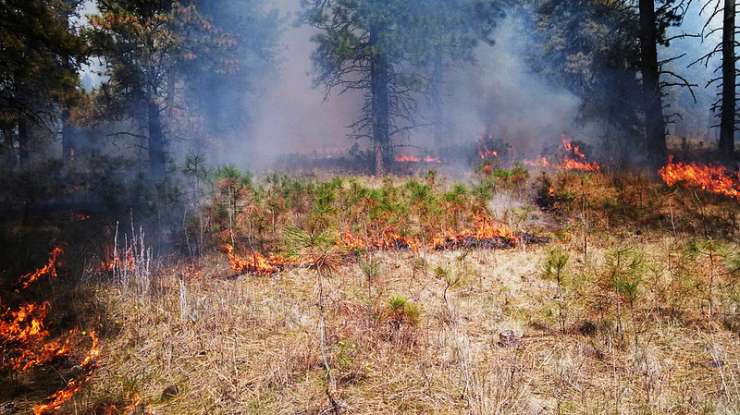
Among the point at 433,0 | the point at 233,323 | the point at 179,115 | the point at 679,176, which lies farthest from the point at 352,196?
the point at 179,115

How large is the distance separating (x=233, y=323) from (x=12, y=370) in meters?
1.69

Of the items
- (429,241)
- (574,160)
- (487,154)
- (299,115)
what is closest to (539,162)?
(574,160)

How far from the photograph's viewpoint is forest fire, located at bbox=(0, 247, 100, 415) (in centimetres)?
286

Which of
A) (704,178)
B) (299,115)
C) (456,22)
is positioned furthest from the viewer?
(299,115)

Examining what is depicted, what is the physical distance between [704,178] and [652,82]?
2675 millimetres

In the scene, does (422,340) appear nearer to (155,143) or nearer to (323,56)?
(155,143)

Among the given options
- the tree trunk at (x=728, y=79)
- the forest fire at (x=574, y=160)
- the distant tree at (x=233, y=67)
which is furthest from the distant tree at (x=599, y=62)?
the distant tree at (x=233, y=67)

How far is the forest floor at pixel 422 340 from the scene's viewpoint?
2656mm

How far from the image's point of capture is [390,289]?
185 inches

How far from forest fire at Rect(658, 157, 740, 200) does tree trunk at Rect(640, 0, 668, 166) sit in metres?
0.49

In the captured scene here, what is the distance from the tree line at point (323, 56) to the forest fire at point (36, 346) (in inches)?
171

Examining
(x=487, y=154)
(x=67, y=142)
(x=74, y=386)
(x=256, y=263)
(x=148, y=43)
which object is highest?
(x=148, y=43)

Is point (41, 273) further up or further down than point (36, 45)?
further down

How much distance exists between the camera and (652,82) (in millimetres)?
9672
